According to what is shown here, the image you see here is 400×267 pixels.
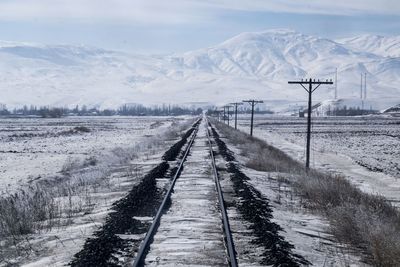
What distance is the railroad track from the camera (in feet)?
29.4

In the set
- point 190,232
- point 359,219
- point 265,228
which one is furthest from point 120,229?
point 359,219

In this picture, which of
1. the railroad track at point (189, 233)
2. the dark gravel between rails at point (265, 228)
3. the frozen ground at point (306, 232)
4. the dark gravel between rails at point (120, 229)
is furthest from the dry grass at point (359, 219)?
the dark gravel between rails at point (120, 229)

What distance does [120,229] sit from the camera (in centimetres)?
1123

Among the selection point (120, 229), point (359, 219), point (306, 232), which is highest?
point (359, 219)

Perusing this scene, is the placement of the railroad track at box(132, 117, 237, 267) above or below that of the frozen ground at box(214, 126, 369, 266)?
above

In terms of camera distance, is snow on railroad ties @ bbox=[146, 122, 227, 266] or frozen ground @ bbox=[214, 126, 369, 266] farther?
frozen ground @ bbox=[214, 126, 369, 266]

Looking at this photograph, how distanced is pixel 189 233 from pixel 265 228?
60.0 inches

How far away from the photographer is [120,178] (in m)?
22.0

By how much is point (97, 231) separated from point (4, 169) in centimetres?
1995

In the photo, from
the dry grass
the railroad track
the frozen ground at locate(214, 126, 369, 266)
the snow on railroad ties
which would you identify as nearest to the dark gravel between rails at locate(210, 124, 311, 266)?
the frozen ground at locate(214, 126, 369, 266)

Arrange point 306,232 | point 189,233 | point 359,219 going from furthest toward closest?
1. point 306,232
2. point 359,219
3. point 189,233

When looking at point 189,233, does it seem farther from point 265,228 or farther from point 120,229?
point 265,228

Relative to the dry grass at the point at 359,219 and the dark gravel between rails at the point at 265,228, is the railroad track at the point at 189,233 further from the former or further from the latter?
Result: the dry grass at the point at 359,219

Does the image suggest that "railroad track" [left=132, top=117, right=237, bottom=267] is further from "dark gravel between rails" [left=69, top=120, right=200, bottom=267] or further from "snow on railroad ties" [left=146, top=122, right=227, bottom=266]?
"dark gravel between rails" [left=69, top=120, right=200, bottom=267]
